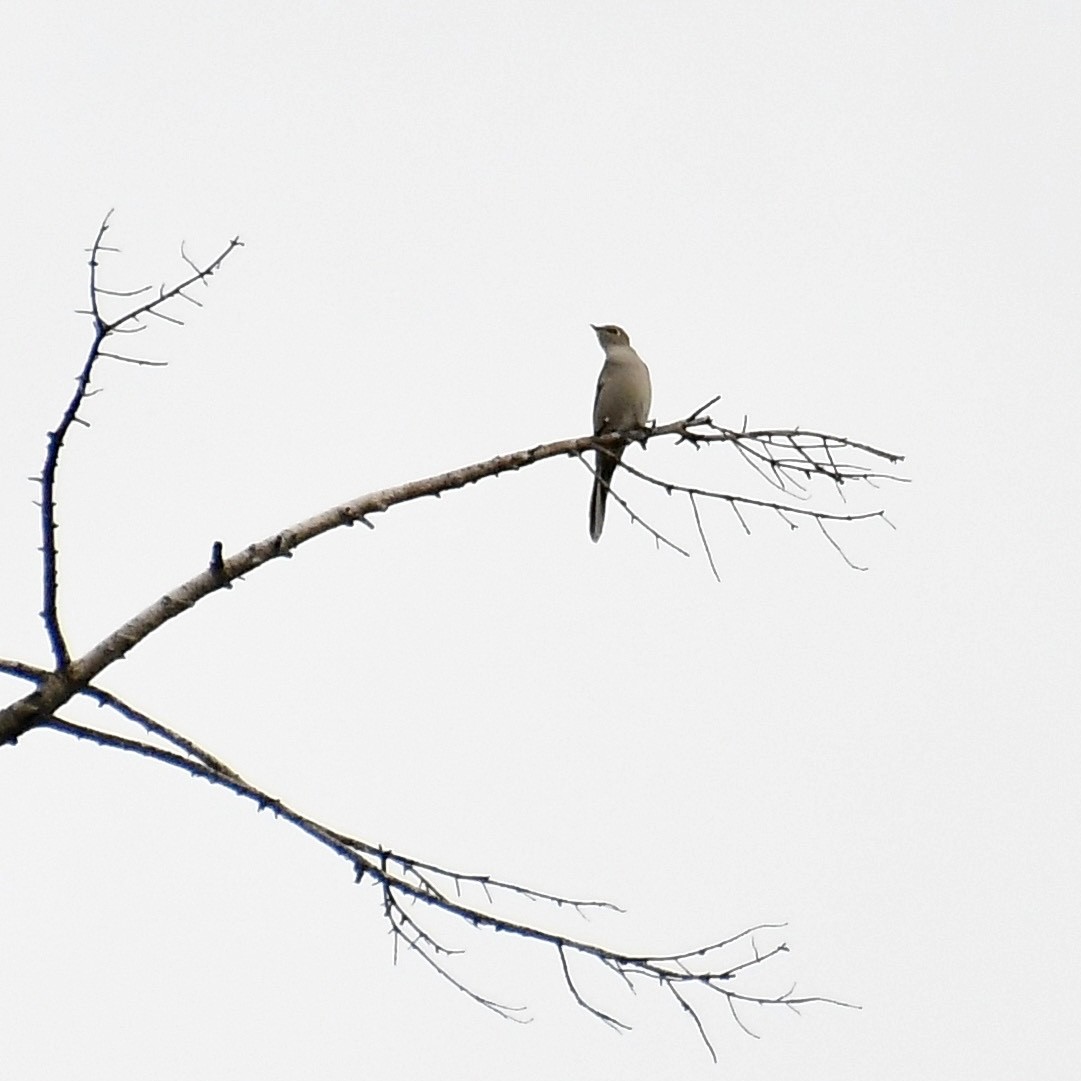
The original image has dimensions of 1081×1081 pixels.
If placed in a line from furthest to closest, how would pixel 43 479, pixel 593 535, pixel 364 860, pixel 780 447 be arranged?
1. pixel 593 535
2. pixel 780 447
3. pixel 364 860
4. pixel 43 479

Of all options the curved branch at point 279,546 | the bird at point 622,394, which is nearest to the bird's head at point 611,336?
the bird at point 622,394

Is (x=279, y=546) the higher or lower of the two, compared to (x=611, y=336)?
lower

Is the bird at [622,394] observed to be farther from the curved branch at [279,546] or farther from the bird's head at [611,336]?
the curved branch at [279,546]

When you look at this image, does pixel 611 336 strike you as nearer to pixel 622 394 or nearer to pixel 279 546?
pixel 622 394

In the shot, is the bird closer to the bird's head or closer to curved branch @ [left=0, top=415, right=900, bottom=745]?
the bird's head

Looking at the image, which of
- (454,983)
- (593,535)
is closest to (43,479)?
(454,983)

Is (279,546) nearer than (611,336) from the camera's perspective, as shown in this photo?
Yes

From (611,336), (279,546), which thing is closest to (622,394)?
(611,336)

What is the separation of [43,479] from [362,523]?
1.00 m

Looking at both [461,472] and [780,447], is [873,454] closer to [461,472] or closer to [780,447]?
[780,447]

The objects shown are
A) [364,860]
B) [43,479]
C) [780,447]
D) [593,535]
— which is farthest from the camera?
[593,535]

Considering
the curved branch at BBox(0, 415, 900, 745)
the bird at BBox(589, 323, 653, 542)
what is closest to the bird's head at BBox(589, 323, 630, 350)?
the bird at BBox(589, 323, 653, 542)

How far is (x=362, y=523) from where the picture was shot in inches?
184

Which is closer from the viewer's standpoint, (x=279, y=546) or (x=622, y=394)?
(x=279, y=546)
